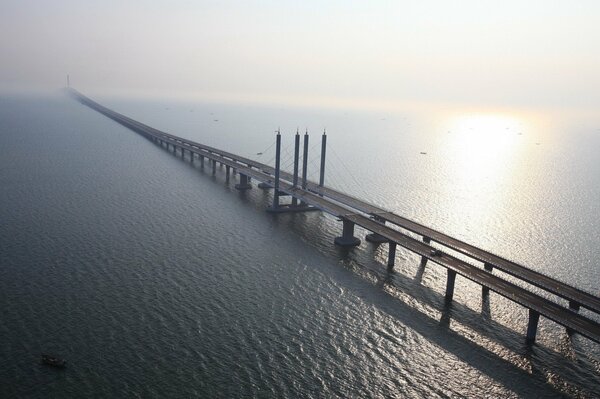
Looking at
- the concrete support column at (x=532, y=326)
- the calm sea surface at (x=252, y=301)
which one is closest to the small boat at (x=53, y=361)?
the calm sea surface at (x=252, y=301)

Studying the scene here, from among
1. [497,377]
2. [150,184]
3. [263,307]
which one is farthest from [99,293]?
[150,184]

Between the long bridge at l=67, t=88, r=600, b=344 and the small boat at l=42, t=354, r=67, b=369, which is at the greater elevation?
the long bridge at l=67, t=88, r=600, b=344

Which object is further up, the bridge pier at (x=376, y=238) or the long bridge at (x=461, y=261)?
the long bridge at (x=461, y=261)

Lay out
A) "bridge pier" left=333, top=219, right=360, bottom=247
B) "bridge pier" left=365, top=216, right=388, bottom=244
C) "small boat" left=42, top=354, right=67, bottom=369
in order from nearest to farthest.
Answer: "small boat" left=42, top=354, right=67, bottom=369, "bridge pier" left=333, top=219, right=360, bottom=247, "bridge pier" left=365, top=216, right=388, bottom=244

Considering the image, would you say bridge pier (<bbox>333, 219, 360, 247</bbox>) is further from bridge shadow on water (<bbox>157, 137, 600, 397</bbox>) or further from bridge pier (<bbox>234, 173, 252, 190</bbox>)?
bridge pier (<bbox>234, 173, 252, 190</bbox>)

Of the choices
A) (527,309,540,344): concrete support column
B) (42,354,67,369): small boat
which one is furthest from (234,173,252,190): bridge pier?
(527,309,540,344): concrete support column

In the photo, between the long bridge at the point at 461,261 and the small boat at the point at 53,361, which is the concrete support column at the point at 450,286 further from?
the small boat at the point at 53,361

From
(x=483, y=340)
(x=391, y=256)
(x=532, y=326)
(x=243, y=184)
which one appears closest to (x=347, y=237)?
(x=391, y=256)
